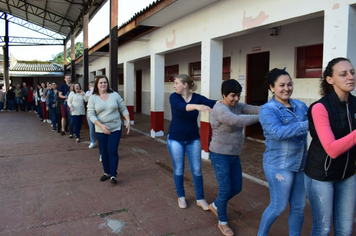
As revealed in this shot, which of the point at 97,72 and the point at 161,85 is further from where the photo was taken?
the point at 97,72

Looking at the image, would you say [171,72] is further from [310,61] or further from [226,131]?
[226,131]

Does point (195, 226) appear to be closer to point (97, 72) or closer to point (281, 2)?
point (281, 2)

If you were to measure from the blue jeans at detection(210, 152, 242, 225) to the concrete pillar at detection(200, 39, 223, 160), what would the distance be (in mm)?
3191

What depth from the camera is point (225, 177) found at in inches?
118

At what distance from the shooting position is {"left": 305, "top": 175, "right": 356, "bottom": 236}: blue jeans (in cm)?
210

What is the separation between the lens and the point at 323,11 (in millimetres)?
3863

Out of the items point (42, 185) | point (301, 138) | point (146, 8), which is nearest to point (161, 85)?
point (146, 8)

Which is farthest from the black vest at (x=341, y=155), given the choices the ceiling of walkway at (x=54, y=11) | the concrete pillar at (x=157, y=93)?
the ceiling of walkway at (x=54, y=11)

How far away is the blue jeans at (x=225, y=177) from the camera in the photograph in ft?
9.84

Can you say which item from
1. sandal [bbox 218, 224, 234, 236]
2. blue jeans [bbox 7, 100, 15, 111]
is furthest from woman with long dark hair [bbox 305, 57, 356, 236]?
blue jeans [bbox 7, 100, 15, 111]

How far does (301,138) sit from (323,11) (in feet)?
7.87

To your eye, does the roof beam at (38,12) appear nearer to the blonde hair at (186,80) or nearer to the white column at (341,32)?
the blonde hair at (186,80)

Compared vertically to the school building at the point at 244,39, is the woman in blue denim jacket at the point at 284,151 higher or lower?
lower

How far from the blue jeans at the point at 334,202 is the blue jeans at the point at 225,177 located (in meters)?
0.94
